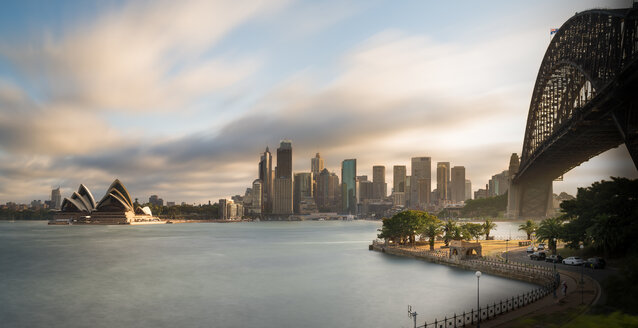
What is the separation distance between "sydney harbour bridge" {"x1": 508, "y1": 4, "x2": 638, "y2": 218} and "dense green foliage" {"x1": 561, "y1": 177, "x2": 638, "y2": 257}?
4172 millimetres

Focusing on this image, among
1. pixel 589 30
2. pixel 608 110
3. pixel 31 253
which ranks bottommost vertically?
pixel 31 253

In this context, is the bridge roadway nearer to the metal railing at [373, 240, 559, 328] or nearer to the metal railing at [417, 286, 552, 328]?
the metal railing at [373, 240, 559, 328]

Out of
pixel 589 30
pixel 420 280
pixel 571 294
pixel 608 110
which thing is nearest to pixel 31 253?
pixel 420 280

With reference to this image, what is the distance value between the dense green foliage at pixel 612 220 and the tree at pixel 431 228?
108ft

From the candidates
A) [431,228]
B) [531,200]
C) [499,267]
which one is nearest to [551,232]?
[499,267]

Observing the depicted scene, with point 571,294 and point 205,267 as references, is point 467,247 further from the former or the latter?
point 205,267

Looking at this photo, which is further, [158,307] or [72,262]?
[72,262]

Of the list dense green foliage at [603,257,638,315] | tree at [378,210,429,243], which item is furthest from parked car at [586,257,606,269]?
tree at [378,210,429,243]

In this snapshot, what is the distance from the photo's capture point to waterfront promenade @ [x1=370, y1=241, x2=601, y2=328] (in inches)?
1255

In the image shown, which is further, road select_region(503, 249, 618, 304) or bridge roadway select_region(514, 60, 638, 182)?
bridge roadway select_region(514, 60, 638, 182)

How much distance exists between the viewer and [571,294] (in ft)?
128

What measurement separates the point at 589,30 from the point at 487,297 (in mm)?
57532

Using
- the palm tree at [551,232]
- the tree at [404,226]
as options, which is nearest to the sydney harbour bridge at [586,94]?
the palm tree at [551,232]

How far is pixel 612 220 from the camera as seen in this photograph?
164ft
